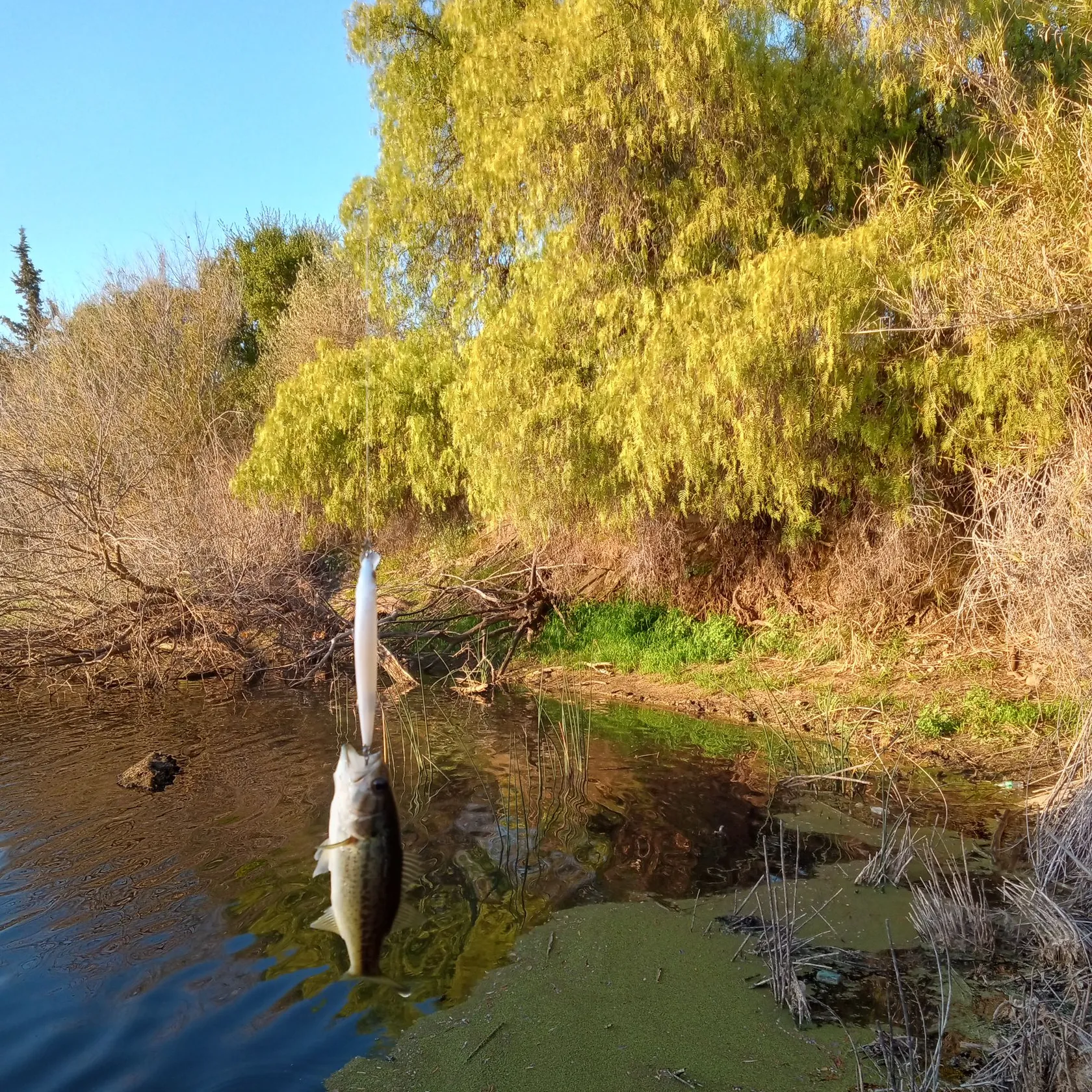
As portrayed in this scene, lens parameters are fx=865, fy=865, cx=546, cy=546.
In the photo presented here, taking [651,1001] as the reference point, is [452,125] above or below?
above

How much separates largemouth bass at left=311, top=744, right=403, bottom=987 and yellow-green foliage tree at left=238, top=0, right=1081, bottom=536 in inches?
340

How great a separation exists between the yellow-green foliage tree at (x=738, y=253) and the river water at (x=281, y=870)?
13.4 feet

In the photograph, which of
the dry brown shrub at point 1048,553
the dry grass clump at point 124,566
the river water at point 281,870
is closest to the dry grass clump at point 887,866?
the river water at point 281,870

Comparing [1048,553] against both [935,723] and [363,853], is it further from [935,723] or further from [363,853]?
[363,853]

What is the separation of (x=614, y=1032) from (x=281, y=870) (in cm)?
350

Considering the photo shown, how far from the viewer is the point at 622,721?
12.6m

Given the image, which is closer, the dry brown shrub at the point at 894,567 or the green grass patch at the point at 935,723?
the green grass patch at the point at 935,723

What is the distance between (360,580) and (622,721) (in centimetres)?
1058

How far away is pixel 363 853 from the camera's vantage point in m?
2.85

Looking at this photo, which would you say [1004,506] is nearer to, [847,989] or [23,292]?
[847,989]

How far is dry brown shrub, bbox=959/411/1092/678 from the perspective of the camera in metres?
8.16

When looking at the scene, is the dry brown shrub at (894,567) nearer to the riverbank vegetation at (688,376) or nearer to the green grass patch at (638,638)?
the riverbank vegetation at (688,376)

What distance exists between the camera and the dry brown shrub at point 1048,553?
816 cm

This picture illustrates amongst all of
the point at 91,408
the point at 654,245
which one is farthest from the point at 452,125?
the point at 91,408
